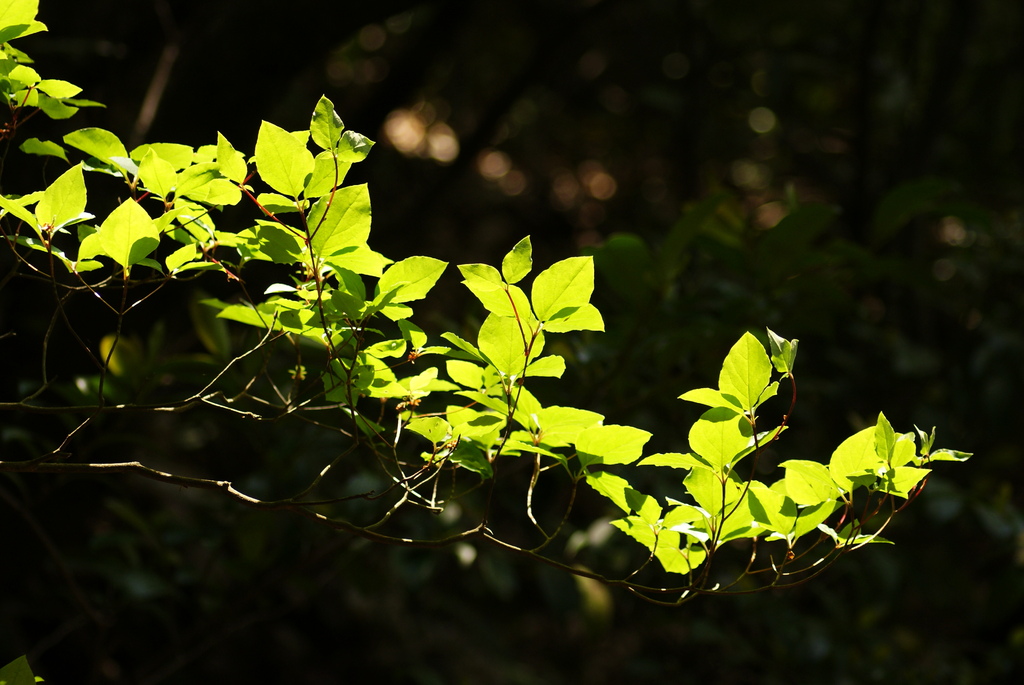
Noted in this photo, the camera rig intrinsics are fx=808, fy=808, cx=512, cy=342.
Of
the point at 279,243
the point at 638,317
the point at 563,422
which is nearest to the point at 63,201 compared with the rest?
the point at 279,243

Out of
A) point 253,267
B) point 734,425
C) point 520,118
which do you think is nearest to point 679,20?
point 520,118

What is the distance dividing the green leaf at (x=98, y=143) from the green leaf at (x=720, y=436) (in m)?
0.42

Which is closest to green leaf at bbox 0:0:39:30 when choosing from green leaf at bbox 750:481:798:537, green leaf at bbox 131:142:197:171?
green leaf at bbox 131:142:197:171

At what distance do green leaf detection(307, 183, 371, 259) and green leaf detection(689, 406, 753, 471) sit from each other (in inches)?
9.8

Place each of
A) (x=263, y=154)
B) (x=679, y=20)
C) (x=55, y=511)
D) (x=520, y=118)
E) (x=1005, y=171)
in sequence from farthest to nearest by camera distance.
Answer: (x=520, y=118) < (x=679, y=20) < (x=1005, y=171) < (x=55, y=511) < (x=263, y=154)

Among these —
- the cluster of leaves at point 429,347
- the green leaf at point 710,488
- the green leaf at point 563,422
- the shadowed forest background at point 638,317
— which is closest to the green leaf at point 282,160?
the cluster of leaves at point 429,347

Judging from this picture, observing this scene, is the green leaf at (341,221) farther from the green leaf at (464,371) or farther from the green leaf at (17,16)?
the green leaf at (17,16)

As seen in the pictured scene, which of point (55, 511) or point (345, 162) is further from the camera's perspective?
point (55, 511)

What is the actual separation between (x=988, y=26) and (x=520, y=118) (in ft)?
4.50

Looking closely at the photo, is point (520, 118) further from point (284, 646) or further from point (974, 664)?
point (974, 664)

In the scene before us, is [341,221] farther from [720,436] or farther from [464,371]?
[720,436]

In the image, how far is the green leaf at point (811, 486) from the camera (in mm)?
530

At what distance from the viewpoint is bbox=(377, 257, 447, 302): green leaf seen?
54cm

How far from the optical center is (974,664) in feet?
5.07
